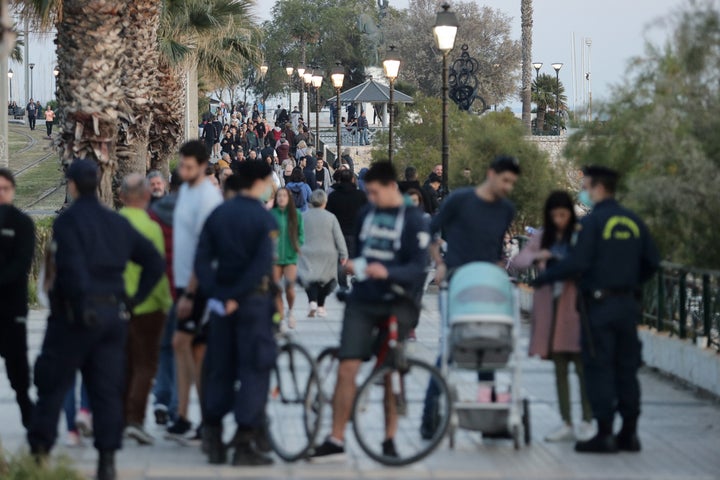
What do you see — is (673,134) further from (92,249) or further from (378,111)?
(378,111)

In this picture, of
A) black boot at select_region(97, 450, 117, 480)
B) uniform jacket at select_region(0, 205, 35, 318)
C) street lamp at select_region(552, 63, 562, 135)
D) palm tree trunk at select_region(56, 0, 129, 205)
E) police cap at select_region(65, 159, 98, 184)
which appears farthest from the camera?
street lamp at select_region(552, 63, 562, 135)

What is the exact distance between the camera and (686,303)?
1166 cm

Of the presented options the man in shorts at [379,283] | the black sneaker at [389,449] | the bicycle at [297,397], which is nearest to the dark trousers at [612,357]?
the man in shorts at [379,283]

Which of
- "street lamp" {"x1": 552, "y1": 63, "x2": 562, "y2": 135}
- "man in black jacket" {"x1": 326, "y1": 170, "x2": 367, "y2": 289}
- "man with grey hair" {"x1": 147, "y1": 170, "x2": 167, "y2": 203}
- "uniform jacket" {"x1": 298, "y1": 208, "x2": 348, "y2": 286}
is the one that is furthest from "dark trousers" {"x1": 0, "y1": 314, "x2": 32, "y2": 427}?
"street lamp" {"x1": 552, "y1": 63, "x2": 562, "y2": 135}

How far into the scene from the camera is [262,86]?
114 meters

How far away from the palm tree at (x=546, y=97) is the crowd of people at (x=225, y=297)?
239ft

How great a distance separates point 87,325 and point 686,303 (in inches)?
236

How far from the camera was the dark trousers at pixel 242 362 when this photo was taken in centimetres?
775

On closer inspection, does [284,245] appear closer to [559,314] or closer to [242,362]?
[559,314]

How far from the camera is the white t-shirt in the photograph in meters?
8.69

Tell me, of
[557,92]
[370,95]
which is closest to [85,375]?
[370,95]

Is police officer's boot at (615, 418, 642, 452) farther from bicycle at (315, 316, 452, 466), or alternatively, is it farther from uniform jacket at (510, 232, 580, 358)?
bicycle at (315, 316, 452, 466)

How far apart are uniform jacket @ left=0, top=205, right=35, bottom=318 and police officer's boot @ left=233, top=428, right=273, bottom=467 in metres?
1.66

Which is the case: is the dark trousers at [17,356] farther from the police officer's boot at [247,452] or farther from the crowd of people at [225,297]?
the police officer's boot at [247,452]
